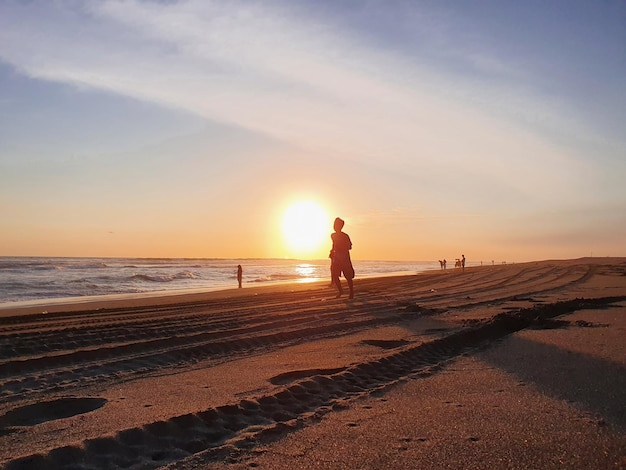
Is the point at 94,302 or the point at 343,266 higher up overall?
the point at 343,266

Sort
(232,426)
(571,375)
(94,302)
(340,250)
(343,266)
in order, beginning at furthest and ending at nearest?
(94,302)
(343,266)
(340,250)
(571,375)
(232,426)

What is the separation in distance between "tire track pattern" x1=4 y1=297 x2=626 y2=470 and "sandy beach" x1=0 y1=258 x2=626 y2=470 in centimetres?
1

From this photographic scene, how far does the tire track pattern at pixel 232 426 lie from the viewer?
283cm

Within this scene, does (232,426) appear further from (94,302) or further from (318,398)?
(94,302)

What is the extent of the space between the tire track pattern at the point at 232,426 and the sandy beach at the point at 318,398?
12 mm

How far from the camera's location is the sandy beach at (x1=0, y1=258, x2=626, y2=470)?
288cm

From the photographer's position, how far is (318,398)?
406cm

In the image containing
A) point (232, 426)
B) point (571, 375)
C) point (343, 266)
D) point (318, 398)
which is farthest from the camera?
point (343, 266)

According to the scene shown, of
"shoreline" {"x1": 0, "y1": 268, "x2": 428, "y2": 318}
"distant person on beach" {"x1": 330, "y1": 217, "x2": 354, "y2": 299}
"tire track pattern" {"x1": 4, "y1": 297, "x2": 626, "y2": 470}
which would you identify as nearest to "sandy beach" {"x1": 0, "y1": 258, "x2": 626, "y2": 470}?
"tire track pattern" {"x1": 4, "y1": 297, "x2": 626, "y2": 470}

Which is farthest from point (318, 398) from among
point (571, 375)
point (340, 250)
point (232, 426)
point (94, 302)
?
point (94, 302)

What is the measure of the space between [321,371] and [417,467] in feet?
8.04

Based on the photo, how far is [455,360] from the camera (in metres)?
5.57

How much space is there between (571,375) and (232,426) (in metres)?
3.13

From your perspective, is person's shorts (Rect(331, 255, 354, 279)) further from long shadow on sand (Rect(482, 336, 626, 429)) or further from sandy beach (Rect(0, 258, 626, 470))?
long shadow on sand (Rect(482, 336, 626, 429))
